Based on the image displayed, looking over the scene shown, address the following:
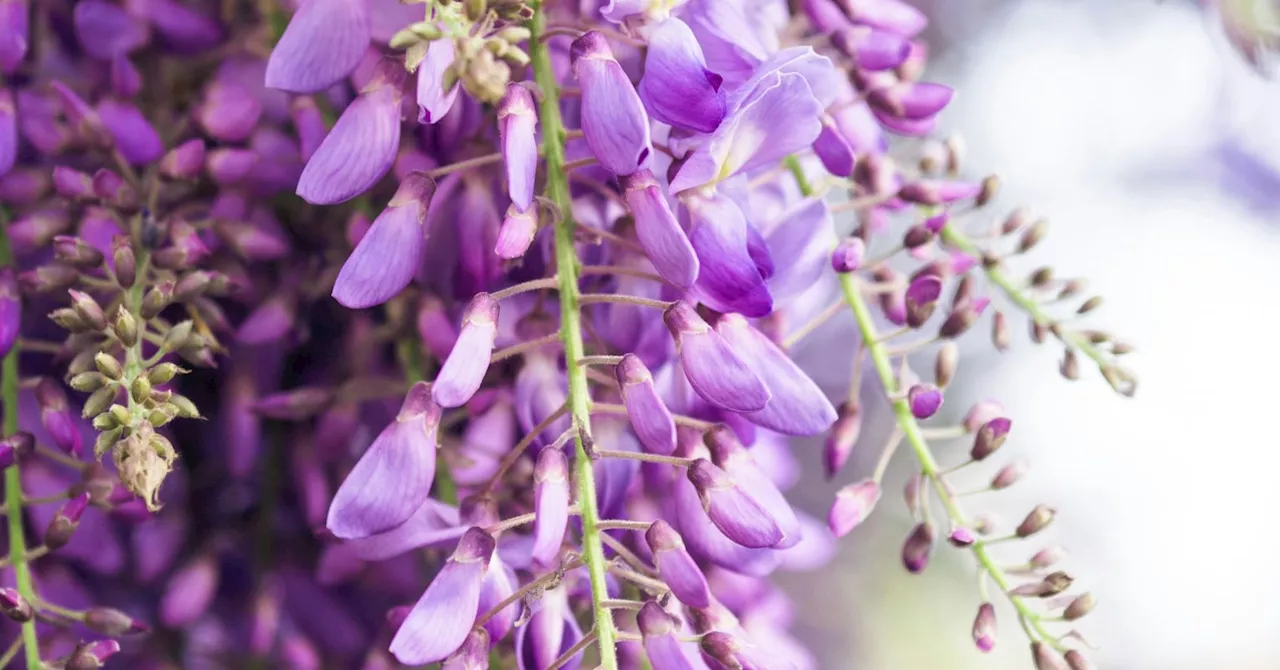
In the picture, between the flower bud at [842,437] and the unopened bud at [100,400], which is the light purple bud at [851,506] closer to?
the flower bud at [842,437]

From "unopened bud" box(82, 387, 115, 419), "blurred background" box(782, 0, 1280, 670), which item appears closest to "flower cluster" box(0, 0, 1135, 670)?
"unopened bud" box(82, 387, 115, 419)

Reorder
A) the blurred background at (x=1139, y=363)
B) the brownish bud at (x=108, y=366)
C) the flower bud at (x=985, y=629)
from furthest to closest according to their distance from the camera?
1. the blurred background at (x=1139, y=363)
2. the flower bud at (x=985, y=629)
3. the brownish bud at (x=108, y=366)

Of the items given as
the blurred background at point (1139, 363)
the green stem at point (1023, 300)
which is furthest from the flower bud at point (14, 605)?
the blurred background at point (1139, 363)

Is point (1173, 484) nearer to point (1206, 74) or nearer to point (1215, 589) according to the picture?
point (1215, 589)

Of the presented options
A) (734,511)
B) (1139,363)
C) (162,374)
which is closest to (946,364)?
(734,511)

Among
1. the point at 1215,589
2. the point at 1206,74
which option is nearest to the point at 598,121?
the point at 1206,74

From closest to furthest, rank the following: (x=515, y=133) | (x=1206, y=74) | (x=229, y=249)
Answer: (x=515, y=133) → (x=229, y=249) → (x=1206, y=74)
